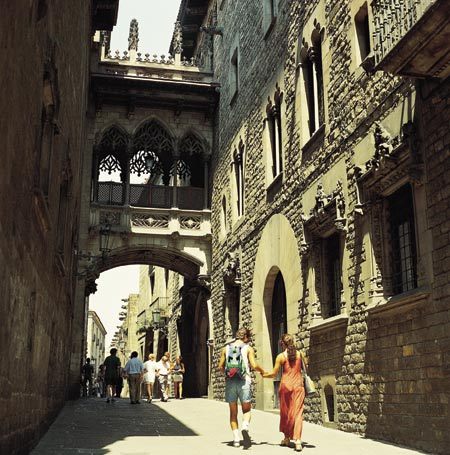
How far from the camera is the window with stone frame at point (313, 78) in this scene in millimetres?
12617

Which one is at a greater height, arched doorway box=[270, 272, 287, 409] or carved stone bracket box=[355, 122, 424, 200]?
carved stone bracket box=[355, 122, 424, 200]

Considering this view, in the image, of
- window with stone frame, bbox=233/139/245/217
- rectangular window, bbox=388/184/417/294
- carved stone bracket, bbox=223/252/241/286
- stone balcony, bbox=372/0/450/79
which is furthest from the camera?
window with stone frame, bbox=233/139/245/217

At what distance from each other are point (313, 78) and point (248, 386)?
7023 millimetres

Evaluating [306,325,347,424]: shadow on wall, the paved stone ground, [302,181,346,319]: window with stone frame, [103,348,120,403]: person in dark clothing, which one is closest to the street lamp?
[103,348,120,403]: person in dark clothing

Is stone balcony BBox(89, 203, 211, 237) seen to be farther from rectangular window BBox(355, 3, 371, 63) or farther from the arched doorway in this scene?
rectangular window BBox(355, 3, 371, 63)

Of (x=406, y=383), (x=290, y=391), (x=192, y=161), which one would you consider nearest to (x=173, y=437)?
(x=290, y=391)

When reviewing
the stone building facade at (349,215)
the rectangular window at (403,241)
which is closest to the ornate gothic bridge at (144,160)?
the stone building facade at (349,215)

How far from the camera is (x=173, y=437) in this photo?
9.33m

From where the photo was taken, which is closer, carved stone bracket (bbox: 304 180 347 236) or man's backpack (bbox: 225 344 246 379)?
man's backpack (bbox: 225 344 246 379)

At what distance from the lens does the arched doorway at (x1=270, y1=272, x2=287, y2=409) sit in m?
14.9

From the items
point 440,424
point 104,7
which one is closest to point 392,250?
point 440,424

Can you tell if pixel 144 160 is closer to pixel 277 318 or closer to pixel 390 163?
pixel 277 318

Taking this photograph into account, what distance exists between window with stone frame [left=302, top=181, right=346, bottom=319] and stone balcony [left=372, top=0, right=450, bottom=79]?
10.2 feet

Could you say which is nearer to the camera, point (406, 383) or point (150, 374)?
point (406, 383)
